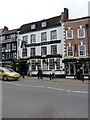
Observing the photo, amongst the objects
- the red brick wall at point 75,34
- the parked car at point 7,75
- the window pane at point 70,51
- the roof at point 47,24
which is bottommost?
the parked car at point 7,75

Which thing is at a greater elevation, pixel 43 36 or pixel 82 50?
pixel 43 36

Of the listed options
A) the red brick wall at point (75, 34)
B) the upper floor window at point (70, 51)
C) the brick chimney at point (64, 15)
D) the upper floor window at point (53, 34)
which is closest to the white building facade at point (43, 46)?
the upper floor window at point (53, 34)

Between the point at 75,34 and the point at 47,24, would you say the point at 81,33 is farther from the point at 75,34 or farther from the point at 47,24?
the point at 47,24

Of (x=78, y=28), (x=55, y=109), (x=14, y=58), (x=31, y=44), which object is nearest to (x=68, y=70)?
(x=78, y=28)

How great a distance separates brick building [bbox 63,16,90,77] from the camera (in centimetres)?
2495

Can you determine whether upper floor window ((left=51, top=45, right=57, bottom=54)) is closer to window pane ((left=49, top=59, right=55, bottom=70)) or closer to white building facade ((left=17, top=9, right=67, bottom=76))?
white building facade ((left=17, top=9, right=67, bottom=76))

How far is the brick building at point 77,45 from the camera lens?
2495cm

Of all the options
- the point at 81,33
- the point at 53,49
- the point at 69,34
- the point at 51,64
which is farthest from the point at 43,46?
the point at 81,33

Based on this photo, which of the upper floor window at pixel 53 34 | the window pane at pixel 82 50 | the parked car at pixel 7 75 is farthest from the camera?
the upper floor window at pixel 53 34

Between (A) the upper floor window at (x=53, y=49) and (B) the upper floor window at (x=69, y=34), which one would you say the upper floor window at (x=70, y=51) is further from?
(A) the upper floor window at (x=53, y=49)

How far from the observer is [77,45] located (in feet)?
84.9

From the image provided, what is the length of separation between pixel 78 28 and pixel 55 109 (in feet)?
69.1

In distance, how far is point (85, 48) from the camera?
82.3ft

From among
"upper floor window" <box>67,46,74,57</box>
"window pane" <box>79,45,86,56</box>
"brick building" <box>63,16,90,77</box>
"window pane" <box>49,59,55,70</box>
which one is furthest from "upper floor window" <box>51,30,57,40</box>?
"window pane" <box>79,45,86,56</box>
